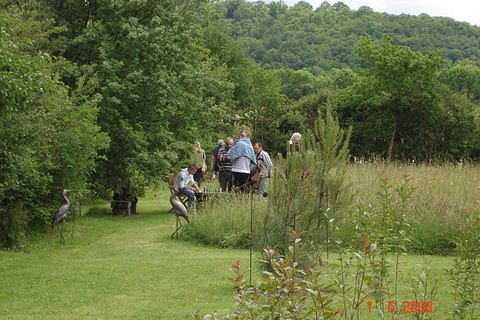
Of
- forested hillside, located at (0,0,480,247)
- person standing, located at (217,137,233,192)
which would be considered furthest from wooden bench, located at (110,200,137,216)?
person standing, located at (217,137,233,192)

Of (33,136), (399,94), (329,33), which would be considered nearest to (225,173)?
(33,136)

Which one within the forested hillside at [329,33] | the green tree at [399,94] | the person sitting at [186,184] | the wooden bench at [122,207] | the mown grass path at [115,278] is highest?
the forested hillside at [329,33]

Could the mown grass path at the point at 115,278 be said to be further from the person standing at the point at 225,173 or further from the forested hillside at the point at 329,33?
the forested hillside at the point at 329,33

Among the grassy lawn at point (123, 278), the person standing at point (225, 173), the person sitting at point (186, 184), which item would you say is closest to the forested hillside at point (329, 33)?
the person standing at point (225, 173)

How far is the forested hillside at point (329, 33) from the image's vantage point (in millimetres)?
73500

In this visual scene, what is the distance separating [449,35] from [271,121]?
1629 inches

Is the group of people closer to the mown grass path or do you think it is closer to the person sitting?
the person sitting

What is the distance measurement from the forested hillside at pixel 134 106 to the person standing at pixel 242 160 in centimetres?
292

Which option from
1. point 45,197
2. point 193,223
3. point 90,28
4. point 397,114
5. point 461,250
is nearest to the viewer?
point 461,250

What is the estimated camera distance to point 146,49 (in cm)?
1917

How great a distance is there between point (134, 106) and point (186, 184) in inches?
147

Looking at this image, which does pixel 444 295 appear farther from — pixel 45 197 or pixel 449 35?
pixel 449 35

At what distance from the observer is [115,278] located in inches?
389

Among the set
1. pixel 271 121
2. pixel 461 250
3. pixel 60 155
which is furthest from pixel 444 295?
pixel 271 121
